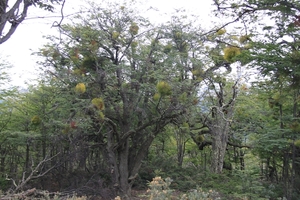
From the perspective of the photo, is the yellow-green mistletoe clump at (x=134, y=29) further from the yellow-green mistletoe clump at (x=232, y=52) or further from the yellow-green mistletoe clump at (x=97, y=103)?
the yellow-green mistletoe clump at (x=232, y=52)

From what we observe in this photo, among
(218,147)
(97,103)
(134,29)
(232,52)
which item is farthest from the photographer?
(218,147)

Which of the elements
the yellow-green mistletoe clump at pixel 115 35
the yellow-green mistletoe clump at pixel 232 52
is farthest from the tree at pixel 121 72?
the yellow-green mistletoe clump at pixel 232 52

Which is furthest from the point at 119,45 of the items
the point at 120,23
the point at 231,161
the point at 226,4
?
the point at 231,161

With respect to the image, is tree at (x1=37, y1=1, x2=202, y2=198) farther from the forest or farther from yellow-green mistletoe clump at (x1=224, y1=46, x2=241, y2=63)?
yellow-green mistletoe clump at (x1=224, y1=46, x2=241, y2=63)

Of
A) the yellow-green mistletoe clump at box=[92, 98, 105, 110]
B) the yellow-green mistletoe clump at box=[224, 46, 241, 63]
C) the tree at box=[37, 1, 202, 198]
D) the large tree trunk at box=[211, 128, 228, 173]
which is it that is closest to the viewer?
the yellow-green mistletoe clump at box=[224, 46, 241, 63]

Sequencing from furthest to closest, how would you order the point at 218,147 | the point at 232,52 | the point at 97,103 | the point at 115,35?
the point at 218,147
the point at 115,35
the point at 97,103
the point at 232,52

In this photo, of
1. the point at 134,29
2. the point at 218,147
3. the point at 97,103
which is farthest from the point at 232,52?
the point at 218,147

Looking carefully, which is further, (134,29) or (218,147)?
(218,147)

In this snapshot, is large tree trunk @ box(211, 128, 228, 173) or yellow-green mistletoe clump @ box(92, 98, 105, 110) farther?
large tree trunk @ box(211, 128, 228, 173)

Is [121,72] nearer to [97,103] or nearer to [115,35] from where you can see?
[115,35]

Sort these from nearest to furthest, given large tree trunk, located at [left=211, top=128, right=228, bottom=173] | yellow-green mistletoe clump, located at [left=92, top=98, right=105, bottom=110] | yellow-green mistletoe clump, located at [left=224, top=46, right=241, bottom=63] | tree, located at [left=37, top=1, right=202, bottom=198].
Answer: yellow-green mistletoe clump, located at [left=224, top=46, right=241, bottom=63]
yellow-green mistletoe clump, located at [left=92, top=98, right=105, bottom=110]
tree, located at [left=37, top=1, right=202, bottom=198]
large tree trunk, located at [left=211, top=128, right=228, bottom=173]

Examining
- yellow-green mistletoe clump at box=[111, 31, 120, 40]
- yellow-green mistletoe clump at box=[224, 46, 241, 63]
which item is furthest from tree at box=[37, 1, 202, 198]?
yellow-green mistletoe clump at box=[224, 46, 241, 63]

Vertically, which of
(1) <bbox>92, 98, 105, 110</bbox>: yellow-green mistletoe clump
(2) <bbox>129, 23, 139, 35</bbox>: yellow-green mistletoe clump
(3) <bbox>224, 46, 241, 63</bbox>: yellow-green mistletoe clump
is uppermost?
(2) <bbox>129, 23, 139, 35</bbox>: yellow-green mistletoe clump

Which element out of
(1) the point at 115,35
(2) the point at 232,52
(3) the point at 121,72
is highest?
(1) the point at 115,35
